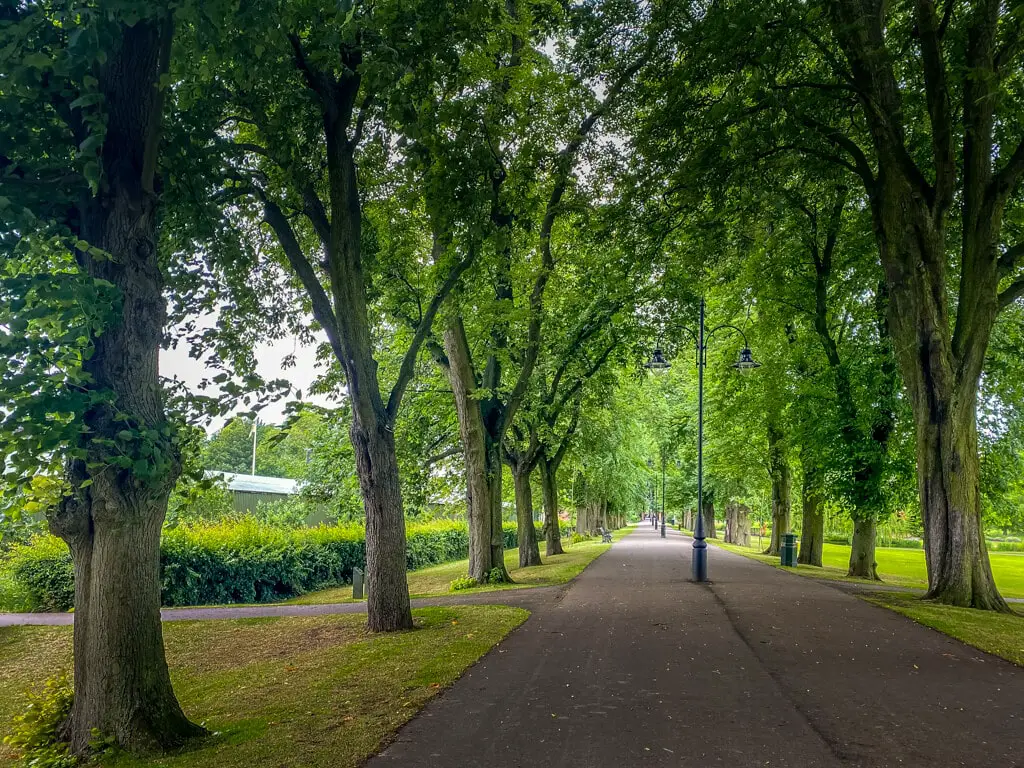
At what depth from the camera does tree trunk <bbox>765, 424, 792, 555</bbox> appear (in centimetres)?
2898

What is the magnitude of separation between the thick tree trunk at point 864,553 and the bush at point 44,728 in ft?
68.9

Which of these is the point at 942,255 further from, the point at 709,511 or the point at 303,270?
the point at 709,511

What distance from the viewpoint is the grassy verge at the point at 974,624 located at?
9352 millimetres

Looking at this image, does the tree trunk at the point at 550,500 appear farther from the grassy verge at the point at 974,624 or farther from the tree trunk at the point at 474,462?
the grassy verge at the point at 974,624

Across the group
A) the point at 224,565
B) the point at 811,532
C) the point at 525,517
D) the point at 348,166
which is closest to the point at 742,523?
the point at 811,532

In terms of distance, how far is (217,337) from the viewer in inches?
336

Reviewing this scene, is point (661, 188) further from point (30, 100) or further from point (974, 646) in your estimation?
point (30, 100)

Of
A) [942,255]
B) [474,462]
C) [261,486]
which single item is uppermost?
[942,255]

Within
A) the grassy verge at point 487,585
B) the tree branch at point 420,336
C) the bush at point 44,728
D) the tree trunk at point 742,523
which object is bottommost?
the tree trunk at point 742,523

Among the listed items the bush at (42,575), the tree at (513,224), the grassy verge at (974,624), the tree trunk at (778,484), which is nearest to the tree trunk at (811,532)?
the tree trunk at (778,484)

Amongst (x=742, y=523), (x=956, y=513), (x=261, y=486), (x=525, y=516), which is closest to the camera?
(x=956, y=513)

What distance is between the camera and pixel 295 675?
27.2 ft

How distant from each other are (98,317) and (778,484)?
101 feet

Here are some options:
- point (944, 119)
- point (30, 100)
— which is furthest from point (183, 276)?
point (944, 119)
